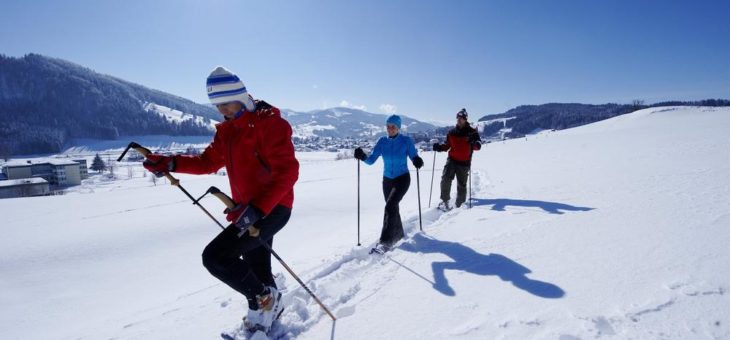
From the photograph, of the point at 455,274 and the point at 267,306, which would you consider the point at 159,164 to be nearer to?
the point at 267,306

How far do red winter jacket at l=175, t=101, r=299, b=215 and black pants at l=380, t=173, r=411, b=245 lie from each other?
112 inches

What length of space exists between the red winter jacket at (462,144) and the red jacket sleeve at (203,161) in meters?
5.79

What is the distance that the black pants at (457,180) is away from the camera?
7816mm

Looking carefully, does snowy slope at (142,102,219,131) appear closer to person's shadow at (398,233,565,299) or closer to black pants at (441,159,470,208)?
black pants at (441,159,470,208)

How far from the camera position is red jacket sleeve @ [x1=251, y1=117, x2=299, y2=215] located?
2545mm

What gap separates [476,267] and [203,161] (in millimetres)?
3143

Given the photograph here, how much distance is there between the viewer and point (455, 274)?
11.9 feet

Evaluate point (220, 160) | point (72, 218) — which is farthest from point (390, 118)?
point (72, 218)

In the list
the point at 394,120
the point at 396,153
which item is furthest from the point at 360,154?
the point at 394,120

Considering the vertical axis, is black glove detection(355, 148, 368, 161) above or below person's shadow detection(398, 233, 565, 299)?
above

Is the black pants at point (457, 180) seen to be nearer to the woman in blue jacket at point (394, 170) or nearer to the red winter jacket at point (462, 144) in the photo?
the red winter jacket at point (462, 144)

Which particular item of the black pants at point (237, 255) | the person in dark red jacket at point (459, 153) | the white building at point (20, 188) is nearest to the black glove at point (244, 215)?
the black pants at point (237, 255)

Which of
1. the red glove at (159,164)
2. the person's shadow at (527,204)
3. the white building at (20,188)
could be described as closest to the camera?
the red glove at (159,164)

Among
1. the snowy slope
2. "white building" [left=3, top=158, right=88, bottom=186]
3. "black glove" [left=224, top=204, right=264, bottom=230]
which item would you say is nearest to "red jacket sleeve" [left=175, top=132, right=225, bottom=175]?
"black glove" [left=224, top=204, right=264, bottom=230]
